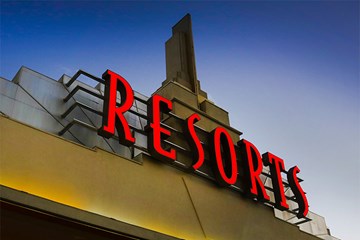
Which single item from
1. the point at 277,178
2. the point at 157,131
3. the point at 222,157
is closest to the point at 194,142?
the point at 157,131

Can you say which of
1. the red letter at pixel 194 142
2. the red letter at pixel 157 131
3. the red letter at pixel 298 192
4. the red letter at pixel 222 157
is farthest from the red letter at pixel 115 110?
the red letter at pixel 298 192

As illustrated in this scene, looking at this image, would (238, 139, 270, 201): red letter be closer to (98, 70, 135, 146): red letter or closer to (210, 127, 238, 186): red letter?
(210, 127, 238, 186): red letter

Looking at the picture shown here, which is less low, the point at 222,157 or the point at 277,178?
the point at 222,157

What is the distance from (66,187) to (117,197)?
1.10 meters

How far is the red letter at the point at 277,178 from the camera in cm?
1205

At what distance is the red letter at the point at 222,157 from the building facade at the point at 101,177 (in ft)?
0.67

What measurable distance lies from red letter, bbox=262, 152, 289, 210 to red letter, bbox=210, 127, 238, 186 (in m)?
1.70

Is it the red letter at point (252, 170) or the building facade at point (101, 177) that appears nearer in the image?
the building facade at point (101, 177)

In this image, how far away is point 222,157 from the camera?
1159cm

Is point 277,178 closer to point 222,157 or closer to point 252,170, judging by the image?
point 252,170

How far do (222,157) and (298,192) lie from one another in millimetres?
3074

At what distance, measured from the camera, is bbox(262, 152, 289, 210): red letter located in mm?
12047

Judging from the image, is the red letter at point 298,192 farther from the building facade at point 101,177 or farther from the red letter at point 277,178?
the red letter at point 277,178

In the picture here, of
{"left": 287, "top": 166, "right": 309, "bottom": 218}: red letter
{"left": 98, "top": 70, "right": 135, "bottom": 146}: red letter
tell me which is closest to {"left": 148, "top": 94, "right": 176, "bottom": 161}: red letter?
{"left": 98, "top": 70, "right": 135, "bottom": 146}: red letter
